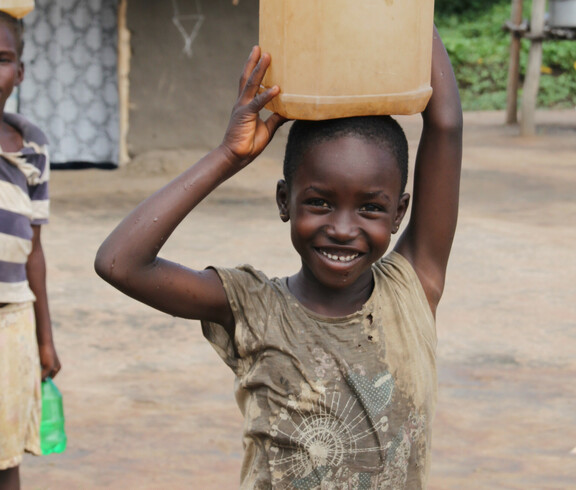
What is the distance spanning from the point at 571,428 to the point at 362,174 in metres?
2.73

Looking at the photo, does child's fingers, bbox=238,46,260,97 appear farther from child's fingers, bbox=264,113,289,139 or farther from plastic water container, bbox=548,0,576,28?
plastic water container, bbox=548,0,576,28

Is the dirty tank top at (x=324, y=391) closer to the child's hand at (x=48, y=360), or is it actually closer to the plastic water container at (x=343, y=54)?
the plastic water container at (x=343, y=54)

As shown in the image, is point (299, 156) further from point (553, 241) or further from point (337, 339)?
point (553, 241)

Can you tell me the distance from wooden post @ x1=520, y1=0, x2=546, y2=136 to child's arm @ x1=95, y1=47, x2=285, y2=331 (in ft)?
42.4

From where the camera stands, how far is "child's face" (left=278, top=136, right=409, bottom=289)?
1.69 meters

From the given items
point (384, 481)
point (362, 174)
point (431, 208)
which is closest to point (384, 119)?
point (362, 174)

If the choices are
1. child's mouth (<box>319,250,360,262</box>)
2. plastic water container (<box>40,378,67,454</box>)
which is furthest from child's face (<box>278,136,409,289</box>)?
plastic water container (<box>40,378,67,454</box>)

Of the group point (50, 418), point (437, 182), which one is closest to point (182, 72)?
point (50, 418)

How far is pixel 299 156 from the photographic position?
1.74m

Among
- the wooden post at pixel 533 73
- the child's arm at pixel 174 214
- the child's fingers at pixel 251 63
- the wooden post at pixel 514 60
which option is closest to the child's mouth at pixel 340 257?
the child's arm at pixel 174 214

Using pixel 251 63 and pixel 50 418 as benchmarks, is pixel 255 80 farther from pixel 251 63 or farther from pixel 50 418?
pixel 50 418

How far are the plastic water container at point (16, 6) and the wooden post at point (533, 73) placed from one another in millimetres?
12242

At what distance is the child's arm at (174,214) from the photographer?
1682 millimetres

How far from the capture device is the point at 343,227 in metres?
1.68
